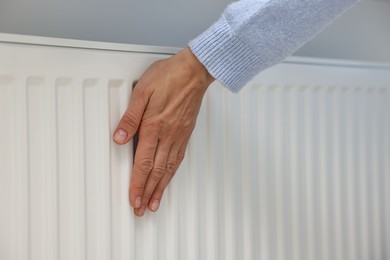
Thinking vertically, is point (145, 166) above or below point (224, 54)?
below

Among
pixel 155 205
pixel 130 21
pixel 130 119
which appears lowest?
pixel 155 205

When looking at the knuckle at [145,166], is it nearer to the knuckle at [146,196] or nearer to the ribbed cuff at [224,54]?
the knuckle at [146,196]

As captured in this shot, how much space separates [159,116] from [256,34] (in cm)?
16

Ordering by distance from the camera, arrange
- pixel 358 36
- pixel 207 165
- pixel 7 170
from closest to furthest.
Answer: pixel 7 170 → pixel 207 165 → pixel 358 36

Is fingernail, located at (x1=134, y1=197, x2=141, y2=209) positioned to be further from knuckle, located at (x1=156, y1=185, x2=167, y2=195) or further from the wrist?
the wrist

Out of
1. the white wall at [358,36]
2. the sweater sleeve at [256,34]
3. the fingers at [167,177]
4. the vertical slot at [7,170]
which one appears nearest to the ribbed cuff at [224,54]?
the sweater sleeve at [256,34]

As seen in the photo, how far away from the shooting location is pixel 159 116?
0.62m

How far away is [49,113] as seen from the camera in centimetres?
59

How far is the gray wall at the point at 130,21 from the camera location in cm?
71

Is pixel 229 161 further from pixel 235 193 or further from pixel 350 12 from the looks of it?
pixel 350 12

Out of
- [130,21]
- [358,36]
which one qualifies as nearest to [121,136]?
[130,21]

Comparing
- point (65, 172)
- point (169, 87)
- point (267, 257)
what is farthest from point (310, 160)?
point (65, 172)

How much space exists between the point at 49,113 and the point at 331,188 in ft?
1.66

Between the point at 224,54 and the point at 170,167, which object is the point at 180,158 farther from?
the point at 224,54
